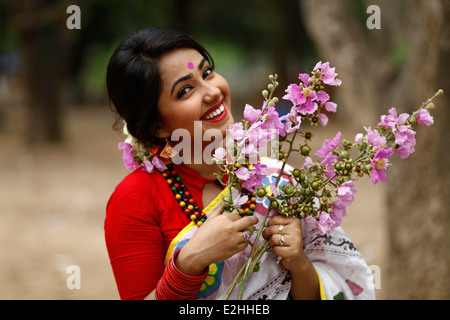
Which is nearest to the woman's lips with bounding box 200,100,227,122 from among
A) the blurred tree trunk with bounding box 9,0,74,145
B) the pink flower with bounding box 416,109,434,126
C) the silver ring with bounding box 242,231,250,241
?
the silver ring with bounding box 242,231,250,241

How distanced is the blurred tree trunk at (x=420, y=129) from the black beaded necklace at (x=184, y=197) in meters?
2.04

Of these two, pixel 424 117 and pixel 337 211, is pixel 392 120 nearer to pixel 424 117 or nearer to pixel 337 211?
pixel 424 117

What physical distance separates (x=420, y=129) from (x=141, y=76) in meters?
2.39

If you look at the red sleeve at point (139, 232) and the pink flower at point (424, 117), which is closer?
the pink flower at point (424, 117)

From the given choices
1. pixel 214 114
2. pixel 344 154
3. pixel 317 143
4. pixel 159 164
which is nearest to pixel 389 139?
pixel 344 154

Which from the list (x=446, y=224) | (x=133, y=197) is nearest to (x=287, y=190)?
(x=133, y=197)

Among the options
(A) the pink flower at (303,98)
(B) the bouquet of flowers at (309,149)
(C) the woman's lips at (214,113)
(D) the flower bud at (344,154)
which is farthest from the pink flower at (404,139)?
(C) the woman's lips at (214,113)

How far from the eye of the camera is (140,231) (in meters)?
1.95

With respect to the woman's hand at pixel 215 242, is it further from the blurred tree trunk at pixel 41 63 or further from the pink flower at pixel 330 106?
the blurred tree trunk at pixel 41 63

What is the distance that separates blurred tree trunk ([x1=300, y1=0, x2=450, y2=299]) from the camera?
3.49m

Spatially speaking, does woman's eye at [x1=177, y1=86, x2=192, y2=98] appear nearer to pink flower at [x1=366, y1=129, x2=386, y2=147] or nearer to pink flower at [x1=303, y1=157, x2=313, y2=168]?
pink flower at [x1=303, y1=157, x2=313, y2=168]

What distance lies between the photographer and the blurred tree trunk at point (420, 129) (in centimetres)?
349

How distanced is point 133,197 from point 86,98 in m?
32.0

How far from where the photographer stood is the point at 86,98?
32.8m
